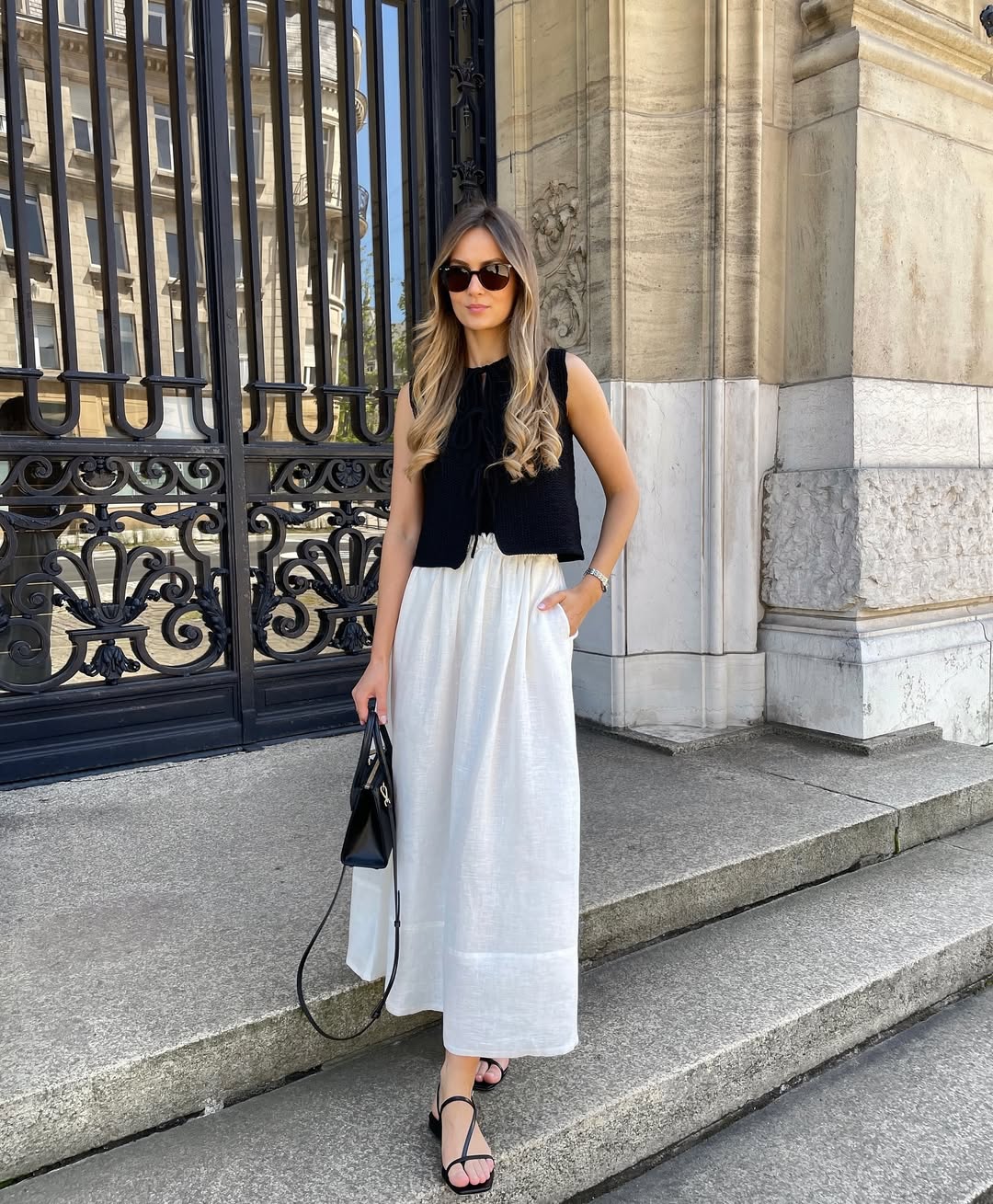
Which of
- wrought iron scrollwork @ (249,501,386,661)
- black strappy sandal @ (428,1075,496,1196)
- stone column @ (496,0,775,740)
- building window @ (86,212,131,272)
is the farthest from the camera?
wrought iron scrollwork @ (249,501,386,661)

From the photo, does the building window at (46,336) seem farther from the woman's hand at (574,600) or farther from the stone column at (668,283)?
the woman's hand at (574,600)

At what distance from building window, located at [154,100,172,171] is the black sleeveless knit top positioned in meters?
2.70

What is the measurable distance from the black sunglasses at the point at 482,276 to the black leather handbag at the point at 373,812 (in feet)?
3.01

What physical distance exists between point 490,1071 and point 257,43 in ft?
13.8

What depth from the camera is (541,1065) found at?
7.39 feet

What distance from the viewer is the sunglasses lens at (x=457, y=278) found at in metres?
1.98

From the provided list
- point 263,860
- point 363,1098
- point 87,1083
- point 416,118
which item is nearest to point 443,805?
point 363,1098

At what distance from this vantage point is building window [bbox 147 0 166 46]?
3.96 meters

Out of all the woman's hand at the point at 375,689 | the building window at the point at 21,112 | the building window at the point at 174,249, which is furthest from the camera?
the building window at the point at 174,249

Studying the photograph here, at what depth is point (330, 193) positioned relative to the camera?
174 inches

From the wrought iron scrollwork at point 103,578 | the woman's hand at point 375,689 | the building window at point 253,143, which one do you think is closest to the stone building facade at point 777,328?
the building window at point 253,143

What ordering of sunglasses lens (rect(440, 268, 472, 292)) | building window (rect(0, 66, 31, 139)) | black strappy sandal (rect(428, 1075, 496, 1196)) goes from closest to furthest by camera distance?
black strappy sandal (rect(428, 1075, 496, 1196))
sunglasses lens (rect(440, 268, 472, 292))
building window (rect(0, 66, 31, 139))

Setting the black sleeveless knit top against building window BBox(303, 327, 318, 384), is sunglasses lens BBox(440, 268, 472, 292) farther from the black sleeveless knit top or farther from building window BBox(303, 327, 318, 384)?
building window BBox(303, 327, 318, 384)

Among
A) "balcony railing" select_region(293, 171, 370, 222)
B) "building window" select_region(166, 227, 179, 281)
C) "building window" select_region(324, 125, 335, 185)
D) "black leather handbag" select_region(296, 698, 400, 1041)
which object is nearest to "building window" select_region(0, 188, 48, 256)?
"building window" select_region(166, 227, 179, 281)
